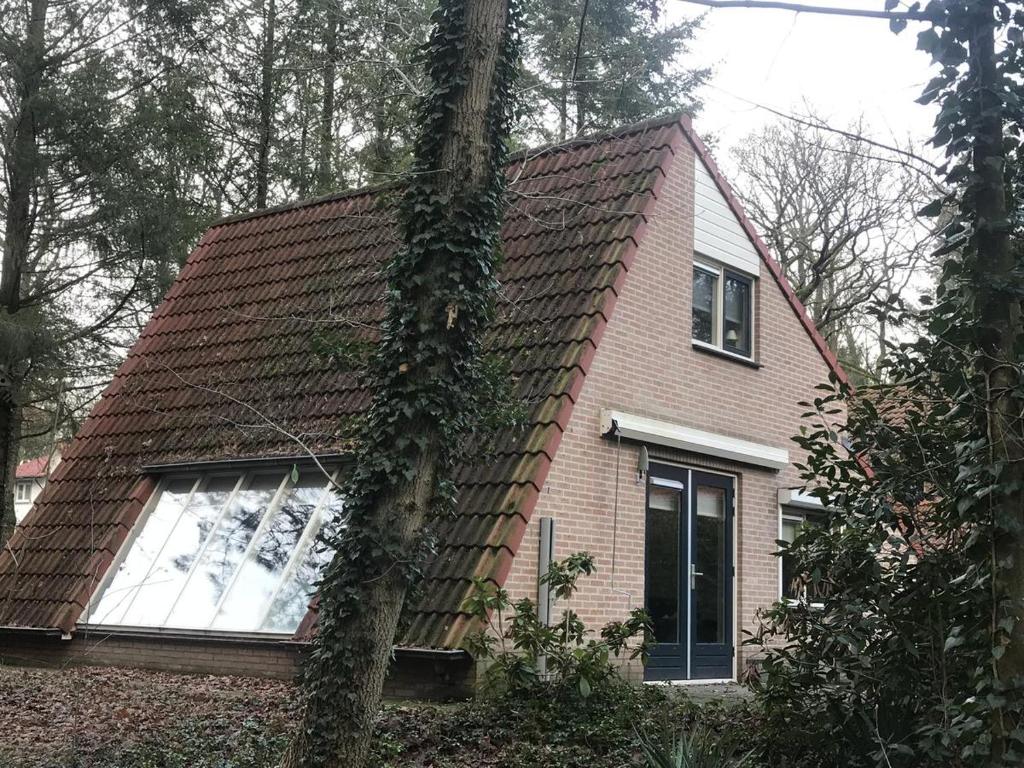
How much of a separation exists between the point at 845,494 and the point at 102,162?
14576mm

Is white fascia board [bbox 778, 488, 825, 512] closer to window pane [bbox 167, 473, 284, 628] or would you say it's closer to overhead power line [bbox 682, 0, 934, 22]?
window pane [bbox 167, 473, 284, 628]

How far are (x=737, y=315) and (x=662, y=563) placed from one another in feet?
12.3

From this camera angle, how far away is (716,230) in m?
14.5

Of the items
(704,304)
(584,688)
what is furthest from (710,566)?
(584,688)

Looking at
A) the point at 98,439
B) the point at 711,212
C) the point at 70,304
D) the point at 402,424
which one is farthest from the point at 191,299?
the point at 402,424

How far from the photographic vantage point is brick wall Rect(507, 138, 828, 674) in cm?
1167

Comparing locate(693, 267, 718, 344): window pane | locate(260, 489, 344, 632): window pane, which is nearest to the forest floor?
locate(260, 489, 344, 632): window pane

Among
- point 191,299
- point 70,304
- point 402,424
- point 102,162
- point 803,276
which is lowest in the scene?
point 402,424

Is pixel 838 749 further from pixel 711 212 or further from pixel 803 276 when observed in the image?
pixel 803 276

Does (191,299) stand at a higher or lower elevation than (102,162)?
lower

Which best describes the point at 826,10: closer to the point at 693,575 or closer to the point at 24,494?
the point at 693,575

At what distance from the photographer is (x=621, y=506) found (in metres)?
12.2

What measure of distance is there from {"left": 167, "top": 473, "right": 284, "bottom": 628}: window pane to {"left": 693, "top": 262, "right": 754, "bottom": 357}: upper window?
17.8 feet

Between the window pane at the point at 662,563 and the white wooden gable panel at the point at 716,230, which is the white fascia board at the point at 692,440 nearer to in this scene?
the window pane at the point at 662,563
